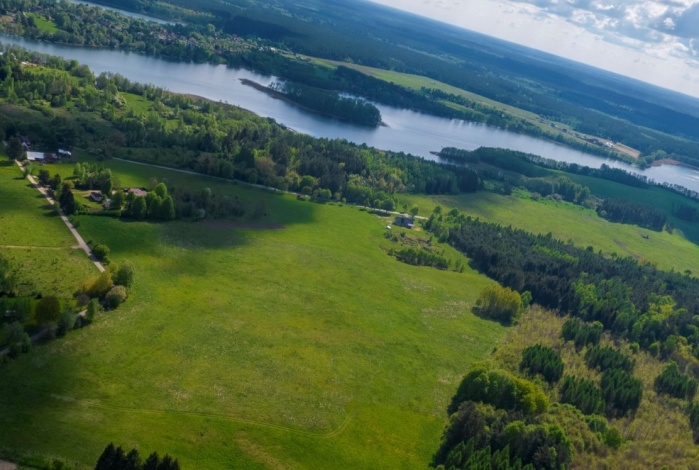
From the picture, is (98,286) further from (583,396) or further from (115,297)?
(583,396)

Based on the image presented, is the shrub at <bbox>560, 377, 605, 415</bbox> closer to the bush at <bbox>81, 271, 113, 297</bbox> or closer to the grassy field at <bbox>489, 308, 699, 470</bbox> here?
the grassy field at <bbox>489, 308, 699, 470</bbox>

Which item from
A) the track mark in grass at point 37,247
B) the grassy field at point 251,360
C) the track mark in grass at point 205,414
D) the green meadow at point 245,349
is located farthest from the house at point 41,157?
the track mark in grass at point 205,414

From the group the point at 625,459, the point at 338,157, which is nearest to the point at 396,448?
the point at 625,459

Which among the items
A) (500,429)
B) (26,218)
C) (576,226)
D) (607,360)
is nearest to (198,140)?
(26,218)

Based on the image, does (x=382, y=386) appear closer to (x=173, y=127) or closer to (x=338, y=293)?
(x=338, y=293)

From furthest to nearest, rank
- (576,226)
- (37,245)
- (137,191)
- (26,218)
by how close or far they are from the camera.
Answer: (576,226)
(137,191)
(26,218)
(37,245)
